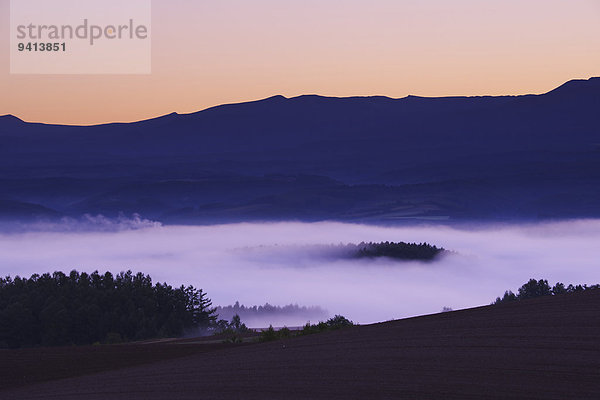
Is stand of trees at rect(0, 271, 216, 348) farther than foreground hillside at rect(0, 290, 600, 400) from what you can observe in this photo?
Yes

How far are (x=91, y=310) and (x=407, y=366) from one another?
69.3m

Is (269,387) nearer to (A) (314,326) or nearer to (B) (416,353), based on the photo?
(B) (416,353)

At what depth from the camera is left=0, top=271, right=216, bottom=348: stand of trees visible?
7900 cm

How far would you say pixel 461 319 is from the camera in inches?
840

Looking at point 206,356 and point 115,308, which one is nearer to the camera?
point 206,356

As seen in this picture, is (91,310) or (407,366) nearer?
(407,366)

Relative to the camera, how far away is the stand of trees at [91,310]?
79000 mm

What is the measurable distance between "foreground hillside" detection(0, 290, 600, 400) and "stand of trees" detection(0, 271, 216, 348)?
54.5 metres

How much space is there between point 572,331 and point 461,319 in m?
3.62

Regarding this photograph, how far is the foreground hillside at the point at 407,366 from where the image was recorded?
15141 millimetres

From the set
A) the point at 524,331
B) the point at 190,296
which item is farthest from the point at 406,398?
Answer: the point at 190,296

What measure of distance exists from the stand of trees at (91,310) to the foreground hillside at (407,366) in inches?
2145

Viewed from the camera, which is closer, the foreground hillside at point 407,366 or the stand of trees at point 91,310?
the foreground hillside at point 407,366

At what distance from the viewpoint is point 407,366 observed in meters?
16.8
